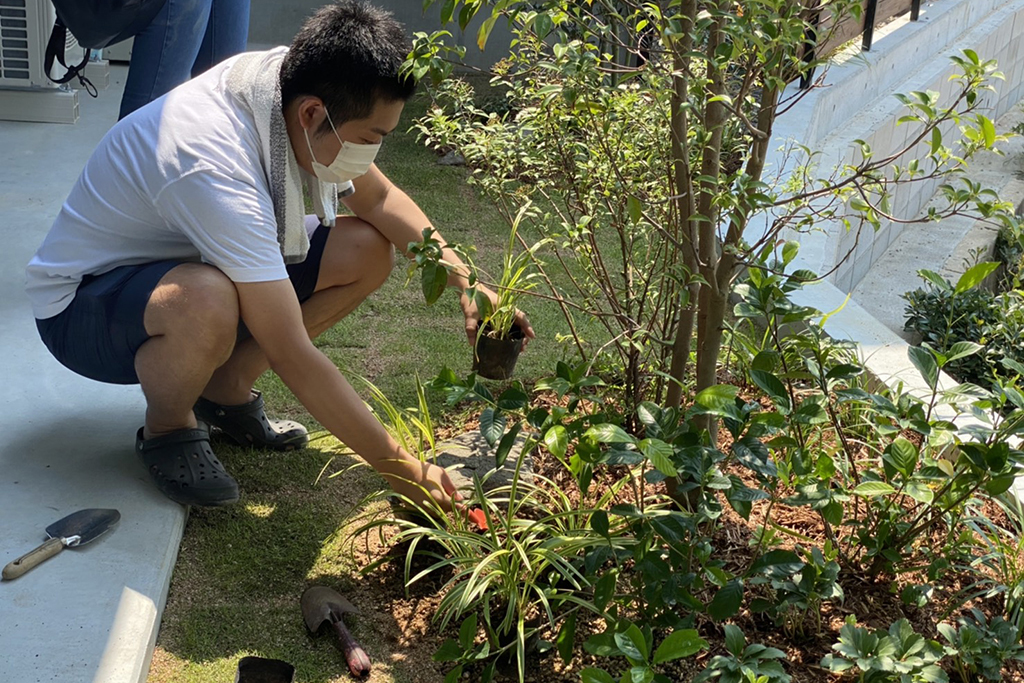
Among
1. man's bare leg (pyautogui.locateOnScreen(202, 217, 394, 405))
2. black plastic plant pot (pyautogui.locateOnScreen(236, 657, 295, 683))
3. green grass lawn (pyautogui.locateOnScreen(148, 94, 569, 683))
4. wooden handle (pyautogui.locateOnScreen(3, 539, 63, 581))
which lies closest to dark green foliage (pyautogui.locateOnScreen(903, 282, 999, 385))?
green grass lawn (pyautogui.locateOnScreen(148, 94, 569, 683))

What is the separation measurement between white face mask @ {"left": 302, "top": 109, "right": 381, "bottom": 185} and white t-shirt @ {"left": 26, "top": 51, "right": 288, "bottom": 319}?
13 cm

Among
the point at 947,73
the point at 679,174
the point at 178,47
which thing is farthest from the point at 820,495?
the point at 947,73

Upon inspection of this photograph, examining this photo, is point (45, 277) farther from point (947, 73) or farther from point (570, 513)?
point (947, 73)

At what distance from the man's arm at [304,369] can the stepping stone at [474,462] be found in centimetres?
39

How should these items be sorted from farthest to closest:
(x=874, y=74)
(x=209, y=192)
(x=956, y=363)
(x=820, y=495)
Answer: (x=874, y=74)
(x=956, y=363)
(x=209, y=192)
(x=820, y=495)

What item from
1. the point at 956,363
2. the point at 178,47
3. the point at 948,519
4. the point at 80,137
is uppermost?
the point at 178,47

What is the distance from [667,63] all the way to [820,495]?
1146 mm

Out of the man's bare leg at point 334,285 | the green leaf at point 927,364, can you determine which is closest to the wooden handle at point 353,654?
the man's bare leg at point 334,285

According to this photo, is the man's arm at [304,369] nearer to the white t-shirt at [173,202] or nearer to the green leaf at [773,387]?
the white t-shirt at [173,202]

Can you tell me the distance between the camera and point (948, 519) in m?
2.31

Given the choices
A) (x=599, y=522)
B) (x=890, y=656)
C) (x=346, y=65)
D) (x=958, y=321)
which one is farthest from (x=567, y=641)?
(x=958, y=321)

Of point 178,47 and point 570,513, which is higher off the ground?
point 178,47

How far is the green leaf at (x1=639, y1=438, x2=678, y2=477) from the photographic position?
5.83 feet

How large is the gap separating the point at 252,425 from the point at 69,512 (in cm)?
58
